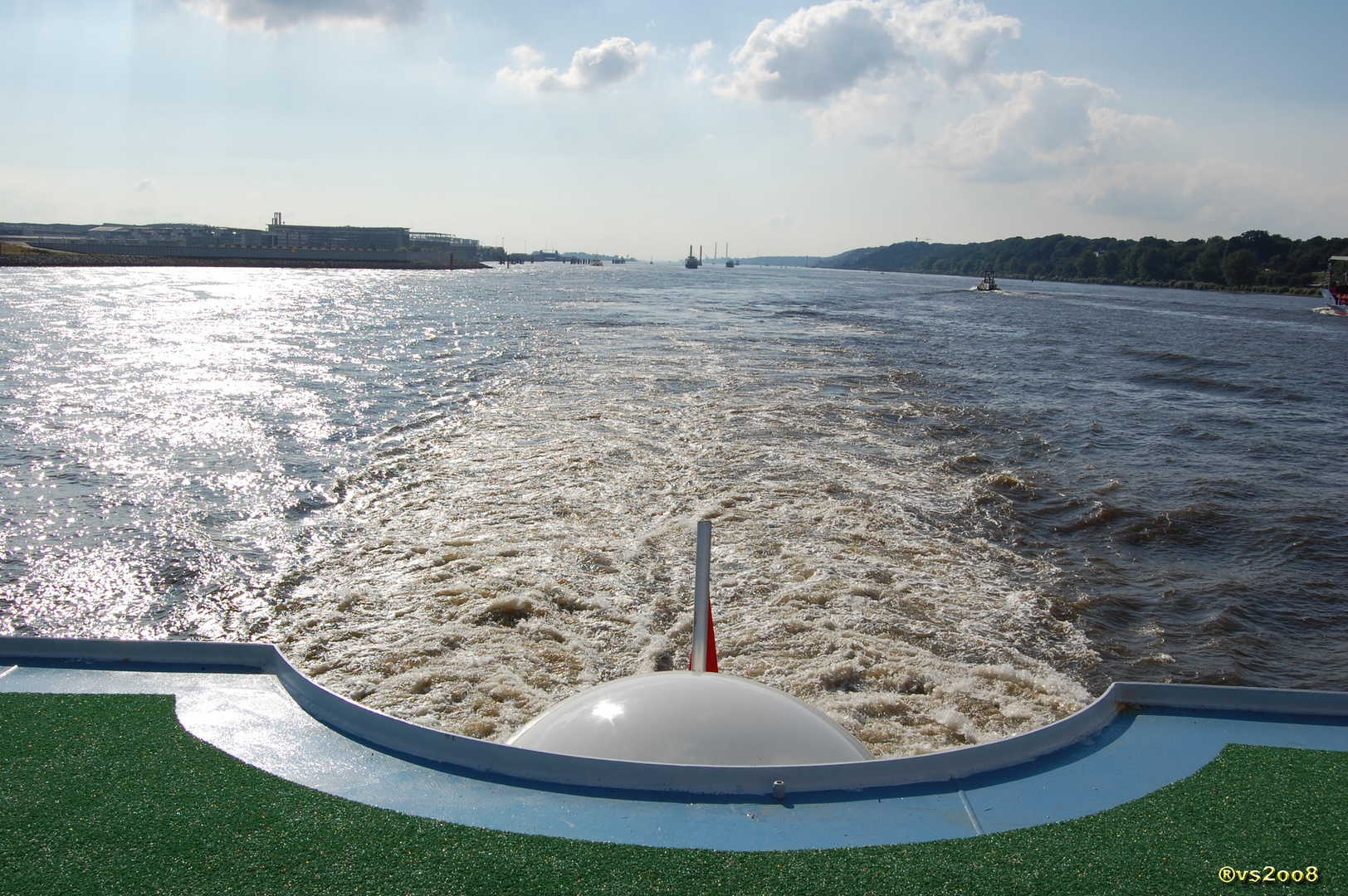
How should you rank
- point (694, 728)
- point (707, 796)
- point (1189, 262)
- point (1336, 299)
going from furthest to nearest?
point (1189, 262), point (1336, 299), point (694, 728), point (707, 796)

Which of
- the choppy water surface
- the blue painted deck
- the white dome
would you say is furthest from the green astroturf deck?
the choppy water surface

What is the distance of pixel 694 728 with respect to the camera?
3170 mm

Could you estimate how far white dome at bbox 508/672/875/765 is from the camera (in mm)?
3119

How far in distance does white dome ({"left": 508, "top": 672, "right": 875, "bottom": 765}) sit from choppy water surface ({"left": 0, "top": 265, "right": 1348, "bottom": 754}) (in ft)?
5.51

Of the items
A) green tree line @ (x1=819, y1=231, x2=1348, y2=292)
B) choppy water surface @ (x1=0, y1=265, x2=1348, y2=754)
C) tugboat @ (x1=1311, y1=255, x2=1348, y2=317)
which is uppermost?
green tree line @ (x1=819, y1=231, x2=1348, y2=292)

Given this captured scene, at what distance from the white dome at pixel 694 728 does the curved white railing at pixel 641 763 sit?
99mm

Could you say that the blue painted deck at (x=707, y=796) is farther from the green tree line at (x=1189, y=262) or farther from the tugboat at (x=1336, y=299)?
the green tree line at (x=1189, y=262)

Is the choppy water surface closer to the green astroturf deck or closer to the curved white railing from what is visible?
the curved white railing

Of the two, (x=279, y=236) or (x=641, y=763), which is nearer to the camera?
(x=641, y=763)

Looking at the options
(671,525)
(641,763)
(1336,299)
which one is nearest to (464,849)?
(641,763)

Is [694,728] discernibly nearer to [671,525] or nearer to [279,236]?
Answer: [671,525]

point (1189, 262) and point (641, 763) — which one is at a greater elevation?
point (1189, 262)

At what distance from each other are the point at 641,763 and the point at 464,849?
68 centimetres

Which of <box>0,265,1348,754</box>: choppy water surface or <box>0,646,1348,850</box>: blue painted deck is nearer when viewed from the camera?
<box>0,646,1348,850</box>: blue painted deck
